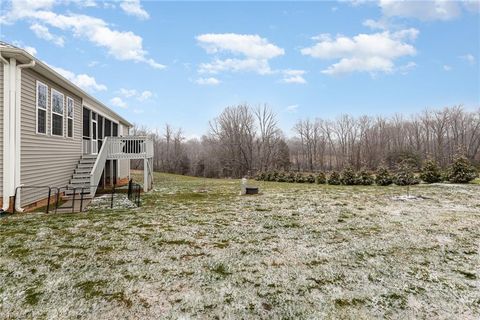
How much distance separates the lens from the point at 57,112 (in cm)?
835

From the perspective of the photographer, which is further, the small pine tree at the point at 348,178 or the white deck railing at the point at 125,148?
the small pine tree at the point at 348,178

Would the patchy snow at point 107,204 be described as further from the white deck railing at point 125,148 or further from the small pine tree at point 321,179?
the small pine tree at point 321,179

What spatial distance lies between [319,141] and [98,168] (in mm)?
32963

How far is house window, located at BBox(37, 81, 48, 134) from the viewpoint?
731cm

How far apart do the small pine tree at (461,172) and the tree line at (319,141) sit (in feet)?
56.1

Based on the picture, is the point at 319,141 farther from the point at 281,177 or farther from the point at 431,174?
the point at 431,174

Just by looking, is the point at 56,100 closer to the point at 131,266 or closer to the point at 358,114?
the point at 131,266

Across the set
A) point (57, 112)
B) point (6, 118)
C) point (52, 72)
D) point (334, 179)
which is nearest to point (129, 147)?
point (57, 112)

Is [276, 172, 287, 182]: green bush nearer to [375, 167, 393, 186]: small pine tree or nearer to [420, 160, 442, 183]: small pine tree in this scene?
[375, 167, 393, 186]: small pine tree

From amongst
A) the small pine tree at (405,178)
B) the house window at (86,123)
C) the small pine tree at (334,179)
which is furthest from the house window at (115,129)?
the small pine tree at (405,178)

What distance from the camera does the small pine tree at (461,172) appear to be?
533 inches

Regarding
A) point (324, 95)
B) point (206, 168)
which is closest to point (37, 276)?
point (324, 95)

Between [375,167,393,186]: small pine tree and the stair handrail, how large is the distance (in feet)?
46.6

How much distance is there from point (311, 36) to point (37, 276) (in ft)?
44.6
